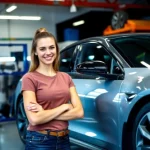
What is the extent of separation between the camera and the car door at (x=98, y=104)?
289 centimetres

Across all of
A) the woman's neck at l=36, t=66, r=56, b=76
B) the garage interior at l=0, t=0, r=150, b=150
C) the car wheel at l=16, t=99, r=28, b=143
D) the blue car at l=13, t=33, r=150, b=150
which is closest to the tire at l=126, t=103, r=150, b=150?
the blue car at l=13, t=33, r=150, b=150

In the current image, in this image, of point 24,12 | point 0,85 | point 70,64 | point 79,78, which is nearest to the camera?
point 79,78

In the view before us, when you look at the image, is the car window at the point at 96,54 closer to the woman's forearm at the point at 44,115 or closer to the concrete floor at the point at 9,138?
the woman's forearm at the point at 44,115

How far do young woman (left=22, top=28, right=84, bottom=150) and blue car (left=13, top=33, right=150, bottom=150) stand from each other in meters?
0.56

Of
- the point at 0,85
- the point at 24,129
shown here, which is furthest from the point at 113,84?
the point at 0,85

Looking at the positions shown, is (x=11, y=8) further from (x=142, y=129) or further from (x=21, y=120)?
(x=142, y=129)

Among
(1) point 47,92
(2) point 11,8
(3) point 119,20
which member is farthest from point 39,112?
(2) point 11,8

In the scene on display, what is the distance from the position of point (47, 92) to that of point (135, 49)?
51.5 inches

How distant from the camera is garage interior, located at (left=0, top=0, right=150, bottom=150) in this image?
28.0ft

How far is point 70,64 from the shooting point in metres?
3.88

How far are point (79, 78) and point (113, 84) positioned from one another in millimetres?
679

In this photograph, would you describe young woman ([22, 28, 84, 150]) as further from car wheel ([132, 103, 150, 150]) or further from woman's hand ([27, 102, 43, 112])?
car wheel ([132, 103, 150, 150])

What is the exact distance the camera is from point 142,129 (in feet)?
8.65

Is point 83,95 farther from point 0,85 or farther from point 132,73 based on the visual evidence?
point 0,85
